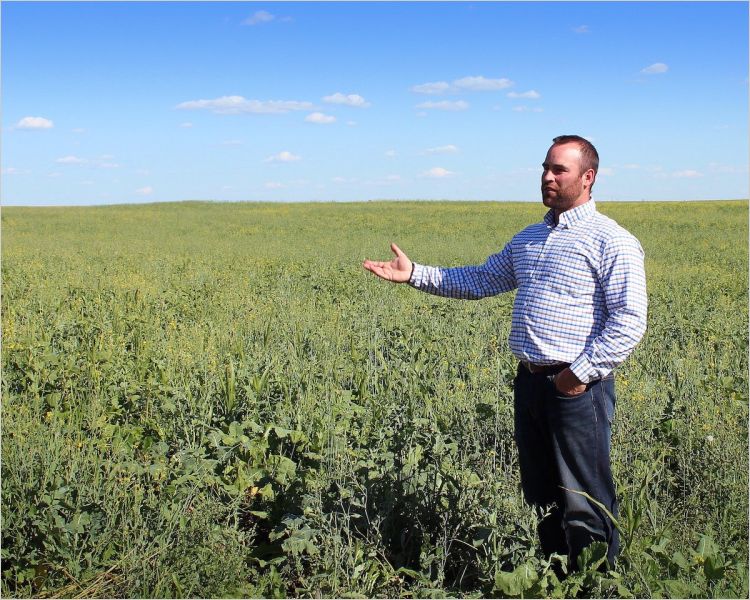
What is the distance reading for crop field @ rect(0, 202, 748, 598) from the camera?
3.52 m

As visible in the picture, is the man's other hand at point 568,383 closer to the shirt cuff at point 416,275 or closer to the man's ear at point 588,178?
the man's ear at point 588,178

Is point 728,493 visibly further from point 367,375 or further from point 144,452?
point 144,452

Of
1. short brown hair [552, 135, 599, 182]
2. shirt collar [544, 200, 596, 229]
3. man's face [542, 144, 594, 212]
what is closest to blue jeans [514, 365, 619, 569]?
shirt collar [544, 200, 596, 229]

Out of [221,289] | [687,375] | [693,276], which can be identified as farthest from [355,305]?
[693,276]

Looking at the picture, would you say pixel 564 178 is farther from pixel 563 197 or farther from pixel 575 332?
pixel 575 332

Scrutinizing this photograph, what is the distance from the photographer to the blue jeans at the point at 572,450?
3400mm

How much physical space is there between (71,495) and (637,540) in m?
3.00

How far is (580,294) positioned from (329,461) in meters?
1.67

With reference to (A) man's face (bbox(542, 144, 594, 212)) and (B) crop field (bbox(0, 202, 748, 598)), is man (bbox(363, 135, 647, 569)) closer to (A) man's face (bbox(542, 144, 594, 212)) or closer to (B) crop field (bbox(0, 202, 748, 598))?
(A) man's face (bbox(542, 144, 594, 212))

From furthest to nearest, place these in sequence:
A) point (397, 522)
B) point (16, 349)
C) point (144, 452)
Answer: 1. point (16, 349)
2. point (144, 452)
3. point (397, 522)

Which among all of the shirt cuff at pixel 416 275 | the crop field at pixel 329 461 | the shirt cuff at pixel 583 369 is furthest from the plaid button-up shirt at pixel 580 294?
the crop field at pixel 329 461

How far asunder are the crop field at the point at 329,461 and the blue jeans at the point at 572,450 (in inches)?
6.3

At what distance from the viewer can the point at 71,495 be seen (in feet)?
12.7

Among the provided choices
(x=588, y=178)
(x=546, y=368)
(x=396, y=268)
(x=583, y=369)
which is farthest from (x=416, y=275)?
(x=583, y=369)
